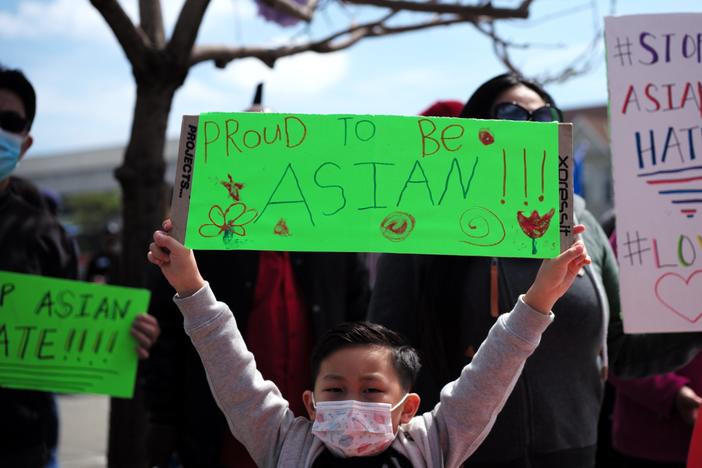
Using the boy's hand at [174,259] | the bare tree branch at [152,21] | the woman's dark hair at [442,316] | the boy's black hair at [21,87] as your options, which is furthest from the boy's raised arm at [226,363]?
the bare tree branch at [152,21]

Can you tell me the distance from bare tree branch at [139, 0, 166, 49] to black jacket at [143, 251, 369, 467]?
158cm

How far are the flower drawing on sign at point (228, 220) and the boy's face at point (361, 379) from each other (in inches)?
14.7

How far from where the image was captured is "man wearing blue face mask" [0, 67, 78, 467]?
257 cm

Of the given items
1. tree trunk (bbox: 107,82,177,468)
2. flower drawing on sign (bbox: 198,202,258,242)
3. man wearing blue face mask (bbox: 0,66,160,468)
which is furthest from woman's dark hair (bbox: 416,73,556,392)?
tree trunk (bbox: 107,82,177,468)

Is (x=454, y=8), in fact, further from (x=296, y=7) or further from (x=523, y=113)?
(x=523, y=113)

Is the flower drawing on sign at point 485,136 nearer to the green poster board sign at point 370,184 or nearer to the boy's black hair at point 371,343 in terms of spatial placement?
the green poster board sign at point 370,184

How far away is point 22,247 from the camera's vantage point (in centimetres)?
270

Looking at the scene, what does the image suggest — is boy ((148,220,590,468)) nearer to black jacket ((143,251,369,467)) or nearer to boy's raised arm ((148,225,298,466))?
boy's raised arm ((148,225,298,466))

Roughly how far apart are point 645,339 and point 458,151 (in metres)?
Result: 0.98

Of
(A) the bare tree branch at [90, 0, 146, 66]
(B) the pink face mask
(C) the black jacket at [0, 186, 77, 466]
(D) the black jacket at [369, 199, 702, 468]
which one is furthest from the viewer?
(A) the bare tree branch at [90, 0, 146, 66]

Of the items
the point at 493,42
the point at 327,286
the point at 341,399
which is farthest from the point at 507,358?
the point at 493,42

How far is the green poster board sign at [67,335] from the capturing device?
2.61 m

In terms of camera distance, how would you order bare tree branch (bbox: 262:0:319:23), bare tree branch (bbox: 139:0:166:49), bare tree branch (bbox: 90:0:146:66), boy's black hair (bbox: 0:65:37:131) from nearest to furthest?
boy's black hair (bbox: 0:65:37:131)
bare tree branch (bbox: 90:0:146:66)
bare tree branch (bbox: 139:0:166:49)
bare tree branch (bbox: 262:0:319:23)

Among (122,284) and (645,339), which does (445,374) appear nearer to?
(645,339)
